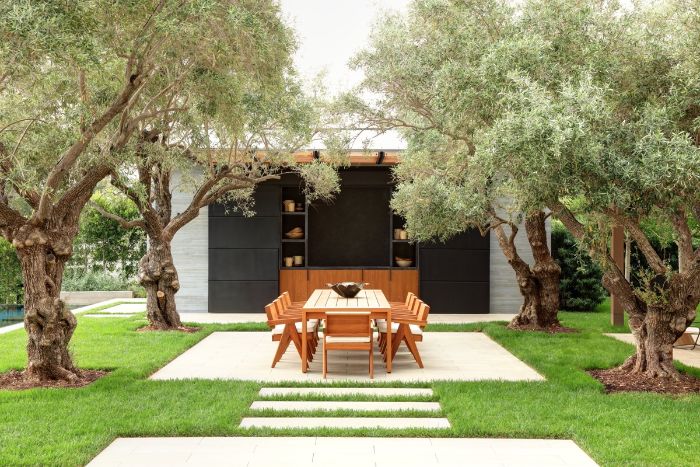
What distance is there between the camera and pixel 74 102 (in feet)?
26.2

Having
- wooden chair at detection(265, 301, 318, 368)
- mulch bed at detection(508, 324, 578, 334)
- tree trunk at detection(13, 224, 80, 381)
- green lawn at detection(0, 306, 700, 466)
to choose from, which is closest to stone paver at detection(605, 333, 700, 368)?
mulch bed at detection(508, 324, 578, 334)

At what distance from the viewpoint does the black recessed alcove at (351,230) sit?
16.0 metres

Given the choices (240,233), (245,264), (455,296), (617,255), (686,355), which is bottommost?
(686,355)

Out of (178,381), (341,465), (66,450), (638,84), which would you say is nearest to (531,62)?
(638,84)

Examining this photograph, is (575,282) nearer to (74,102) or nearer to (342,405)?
(342,405)

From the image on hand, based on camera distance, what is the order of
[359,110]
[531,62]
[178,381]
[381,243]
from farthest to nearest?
[381,243], [359,110], [178,381], [531,62]

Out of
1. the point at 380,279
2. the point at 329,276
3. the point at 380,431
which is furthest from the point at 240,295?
the point at 380,431

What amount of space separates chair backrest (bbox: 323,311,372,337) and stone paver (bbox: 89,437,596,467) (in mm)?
2493

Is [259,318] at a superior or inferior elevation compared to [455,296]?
inferior

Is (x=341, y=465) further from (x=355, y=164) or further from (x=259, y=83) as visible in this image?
(x=355, y=164)

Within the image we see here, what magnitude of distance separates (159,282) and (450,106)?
601 cm

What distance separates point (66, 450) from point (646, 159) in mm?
4911

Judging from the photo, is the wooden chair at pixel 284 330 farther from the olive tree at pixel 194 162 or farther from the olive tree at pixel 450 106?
the olive tree at pixel 450 106

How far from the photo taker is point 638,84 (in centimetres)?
714
